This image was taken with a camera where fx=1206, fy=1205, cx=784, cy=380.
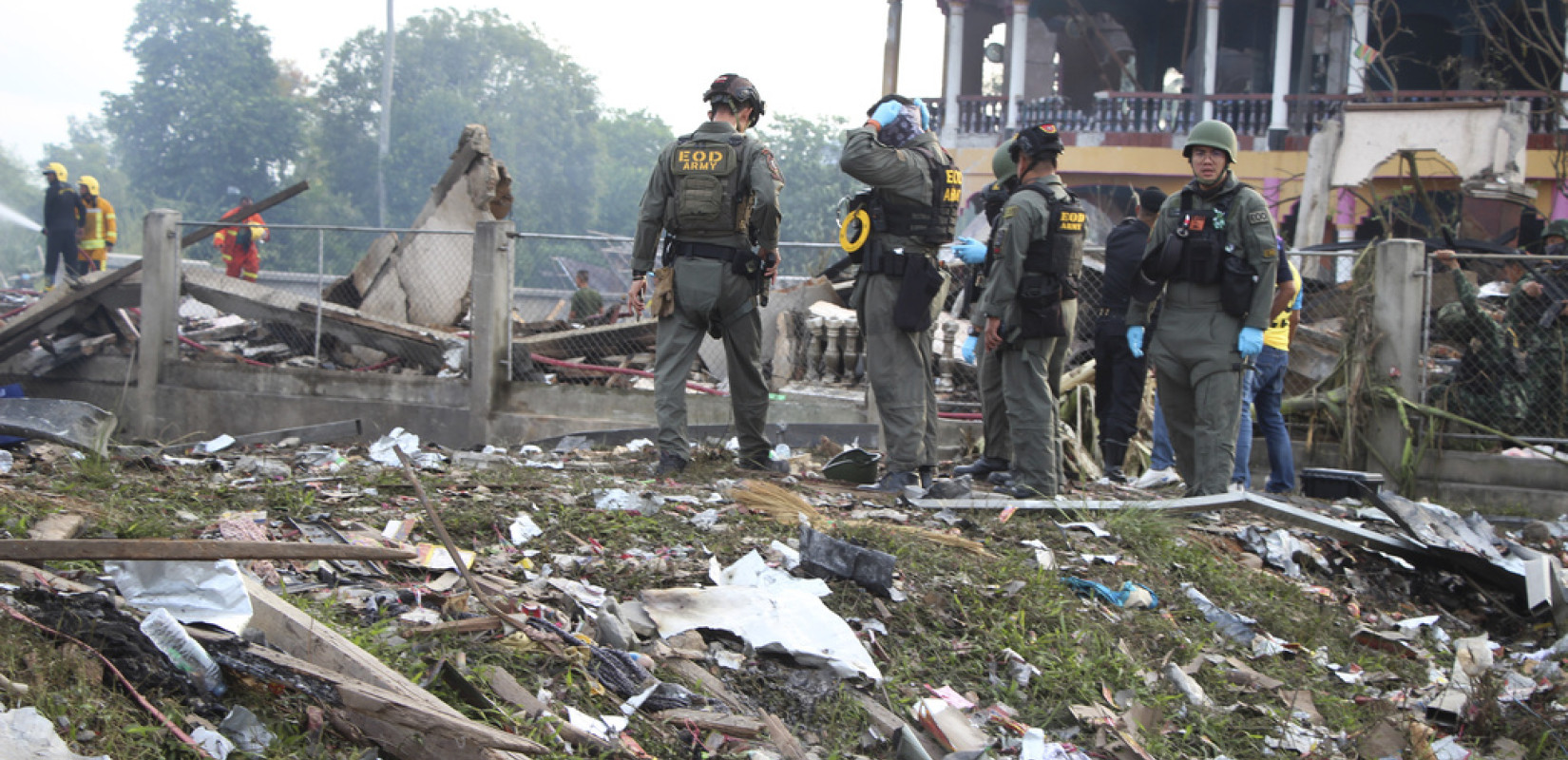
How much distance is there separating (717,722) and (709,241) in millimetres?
3493

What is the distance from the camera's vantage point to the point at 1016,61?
64.2 feet

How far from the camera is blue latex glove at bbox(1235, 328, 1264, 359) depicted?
5.49 metres

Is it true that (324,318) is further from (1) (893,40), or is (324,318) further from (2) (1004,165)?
(1) (893,40)

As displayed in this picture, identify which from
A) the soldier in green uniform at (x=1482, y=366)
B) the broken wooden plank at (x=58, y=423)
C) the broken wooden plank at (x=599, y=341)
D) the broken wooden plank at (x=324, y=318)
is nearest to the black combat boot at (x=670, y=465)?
the broken wooden plank at (x=58, y=423)

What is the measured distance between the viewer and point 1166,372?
19.5ft

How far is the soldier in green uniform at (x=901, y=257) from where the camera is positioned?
5.64m

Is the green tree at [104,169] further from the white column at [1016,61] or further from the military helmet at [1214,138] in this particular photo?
the military helmet at [1214,138]

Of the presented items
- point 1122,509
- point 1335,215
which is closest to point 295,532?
point 1122,509

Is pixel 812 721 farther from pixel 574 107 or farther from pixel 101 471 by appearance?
pixel 574 107

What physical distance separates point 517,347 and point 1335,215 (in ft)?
39.5

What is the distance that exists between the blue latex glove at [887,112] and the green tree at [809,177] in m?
24.5

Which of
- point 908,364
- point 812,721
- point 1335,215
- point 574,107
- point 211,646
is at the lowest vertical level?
point 812,721

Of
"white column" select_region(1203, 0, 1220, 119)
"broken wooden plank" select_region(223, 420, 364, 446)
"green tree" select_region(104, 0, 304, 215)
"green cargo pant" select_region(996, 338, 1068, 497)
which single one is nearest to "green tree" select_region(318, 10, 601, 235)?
"green tree" select_region(104, 0, 304, 215)

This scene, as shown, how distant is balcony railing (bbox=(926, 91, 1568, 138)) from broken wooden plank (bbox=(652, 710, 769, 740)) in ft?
56.2
